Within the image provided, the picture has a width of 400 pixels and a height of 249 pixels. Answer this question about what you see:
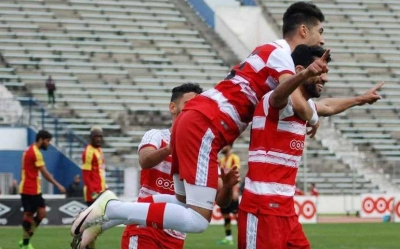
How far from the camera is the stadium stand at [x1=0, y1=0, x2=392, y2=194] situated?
1447 inches

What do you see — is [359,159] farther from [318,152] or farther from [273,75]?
[273,75]

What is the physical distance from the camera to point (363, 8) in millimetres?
46062

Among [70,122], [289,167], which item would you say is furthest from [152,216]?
[70,122]

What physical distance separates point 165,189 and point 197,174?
51.6 inches

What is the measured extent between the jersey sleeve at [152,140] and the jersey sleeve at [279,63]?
1.70 metres

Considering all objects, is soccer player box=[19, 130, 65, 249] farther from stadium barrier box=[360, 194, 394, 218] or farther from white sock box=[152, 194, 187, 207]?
stadium barrier box=[360, 194, 394, 218]

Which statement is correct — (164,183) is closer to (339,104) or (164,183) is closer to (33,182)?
(339,104)

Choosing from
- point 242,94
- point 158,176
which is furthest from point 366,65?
point 242,94

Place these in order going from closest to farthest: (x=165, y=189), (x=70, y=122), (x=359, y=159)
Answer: (x=165, y=189), (x=70, y=122), (x=359, y=159)

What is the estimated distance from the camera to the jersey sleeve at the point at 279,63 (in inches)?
317

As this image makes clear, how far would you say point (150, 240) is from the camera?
914cm

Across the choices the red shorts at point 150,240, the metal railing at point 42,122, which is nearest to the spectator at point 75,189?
the metal railing at point 42,122

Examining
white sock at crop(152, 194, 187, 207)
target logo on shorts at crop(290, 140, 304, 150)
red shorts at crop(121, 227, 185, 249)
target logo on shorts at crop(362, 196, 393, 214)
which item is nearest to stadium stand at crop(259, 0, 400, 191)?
target logo on shorts at crop(362, 196, 393, 214)

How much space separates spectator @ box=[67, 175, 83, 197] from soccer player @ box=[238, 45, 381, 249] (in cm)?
2159
